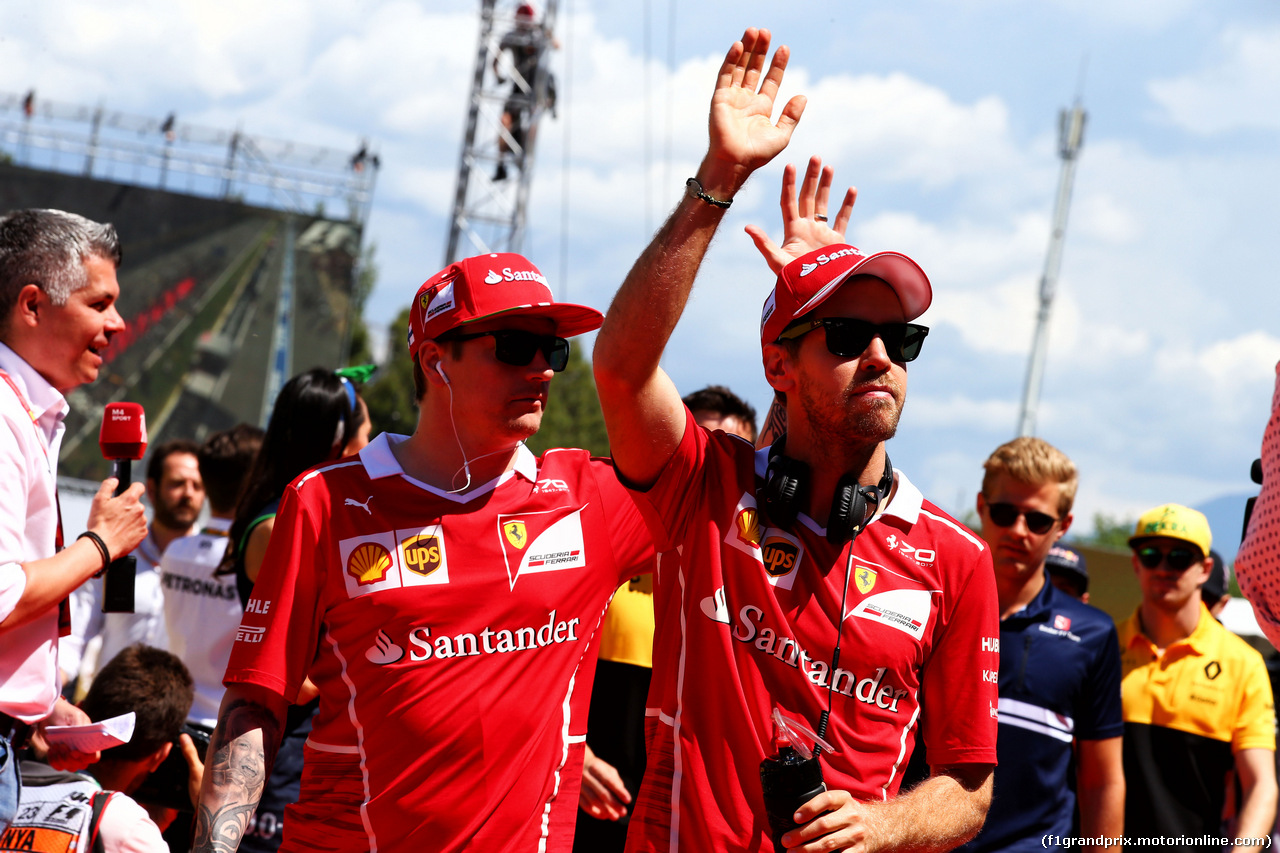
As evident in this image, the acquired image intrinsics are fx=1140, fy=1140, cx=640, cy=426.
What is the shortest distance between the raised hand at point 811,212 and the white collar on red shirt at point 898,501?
78 cm

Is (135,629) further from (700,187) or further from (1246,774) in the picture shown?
(1246,774)

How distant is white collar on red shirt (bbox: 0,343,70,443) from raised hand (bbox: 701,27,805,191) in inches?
83.5

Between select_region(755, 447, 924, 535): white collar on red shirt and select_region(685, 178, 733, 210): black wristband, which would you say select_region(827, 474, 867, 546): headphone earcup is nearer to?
select_region(755, 447, 924, 535): white collar on red shirt

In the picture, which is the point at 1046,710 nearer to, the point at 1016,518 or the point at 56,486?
the point at 1016,518

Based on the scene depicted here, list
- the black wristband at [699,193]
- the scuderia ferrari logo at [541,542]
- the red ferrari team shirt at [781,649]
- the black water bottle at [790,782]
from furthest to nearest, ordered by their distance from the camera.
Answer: the scuderia ferrari logo at [541,542] < the red ferrari team shirt at [781,649] < the black wristband at [699,193] < the black water bottle at [790,782]

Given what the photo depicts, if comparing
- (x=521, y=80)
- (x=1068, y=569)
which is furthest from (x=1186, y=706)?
(x=521, y=80)

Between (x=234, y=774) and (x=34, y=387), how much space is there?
1.32 m

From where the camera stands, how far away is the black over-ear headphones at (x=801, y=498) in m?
2.48

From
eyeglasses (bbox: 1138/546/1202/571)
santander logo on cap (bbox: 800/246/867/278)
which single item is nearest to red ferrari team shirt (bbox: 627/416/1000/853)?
santander logo on cap (bbox: 800/246/867/278)

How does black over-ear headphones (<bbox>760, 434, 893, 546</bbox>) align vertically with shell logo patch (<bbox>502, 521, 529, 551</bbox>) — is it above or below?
above

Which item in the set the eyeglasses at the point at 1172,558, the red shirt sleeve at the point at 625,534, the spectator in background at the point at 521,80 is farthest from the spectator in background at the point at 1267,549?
the spectator in background at the point at 521,80

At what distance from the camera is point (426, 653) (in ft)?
9.45

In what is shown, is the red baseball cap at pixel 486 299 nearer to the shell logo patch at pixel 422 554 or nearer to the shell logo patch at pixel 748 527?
the shell logo patch at pixel 422 554

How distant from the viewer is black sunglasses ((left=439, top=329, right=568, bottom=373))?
3178mm
